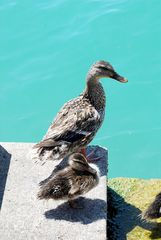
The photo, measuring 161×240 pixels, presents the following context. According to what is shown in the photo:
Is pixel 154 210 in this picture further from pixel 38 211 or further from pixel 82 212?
pixel 38 211

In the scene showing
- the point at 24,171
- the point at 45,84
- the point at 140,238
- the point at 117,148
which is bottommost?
the point at 140,238

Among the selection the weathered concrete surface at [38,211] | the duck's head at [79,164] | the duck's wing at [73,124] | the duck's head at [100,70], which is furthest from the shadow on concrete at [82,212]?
the duck's head at [100,70]

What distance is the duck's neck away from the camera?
6562 millimetres

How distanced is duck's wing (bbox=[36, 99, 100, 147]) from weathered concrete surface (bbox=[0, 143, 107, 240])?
1.43ft

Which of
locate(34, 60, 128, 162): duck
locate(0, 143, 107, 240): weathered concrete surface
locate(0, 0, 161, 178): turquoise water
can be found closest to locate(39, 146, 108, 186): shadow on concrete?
locate(0, 143, 107, 240): weathered concrete surface

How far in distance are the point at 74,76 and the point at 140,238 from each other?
3503 mm

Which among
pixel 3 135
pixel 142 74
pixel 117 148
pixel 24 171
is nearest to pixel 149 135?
pixel 117 148

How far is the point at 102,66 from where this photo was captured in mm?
6543

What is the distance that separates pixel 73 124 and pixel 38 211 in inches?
31.5

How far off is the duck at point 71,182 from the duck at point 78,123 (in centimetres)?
17

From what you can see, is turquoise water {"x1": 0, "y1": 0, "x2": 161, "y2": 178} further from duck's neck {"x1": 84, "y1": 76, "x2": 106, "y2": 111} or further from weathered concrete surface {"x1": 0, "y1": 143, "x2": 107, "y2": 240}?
weathered concrete surface {"x1": 0, "y1": 143, "x2": 107, "y2": 240}

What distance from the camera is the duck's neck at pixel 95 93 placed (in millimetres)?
6562

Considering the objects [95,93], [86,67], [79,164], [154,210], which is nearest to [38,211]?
[79,164]

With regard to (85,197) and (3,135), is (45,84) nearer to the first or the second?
(3,135)
